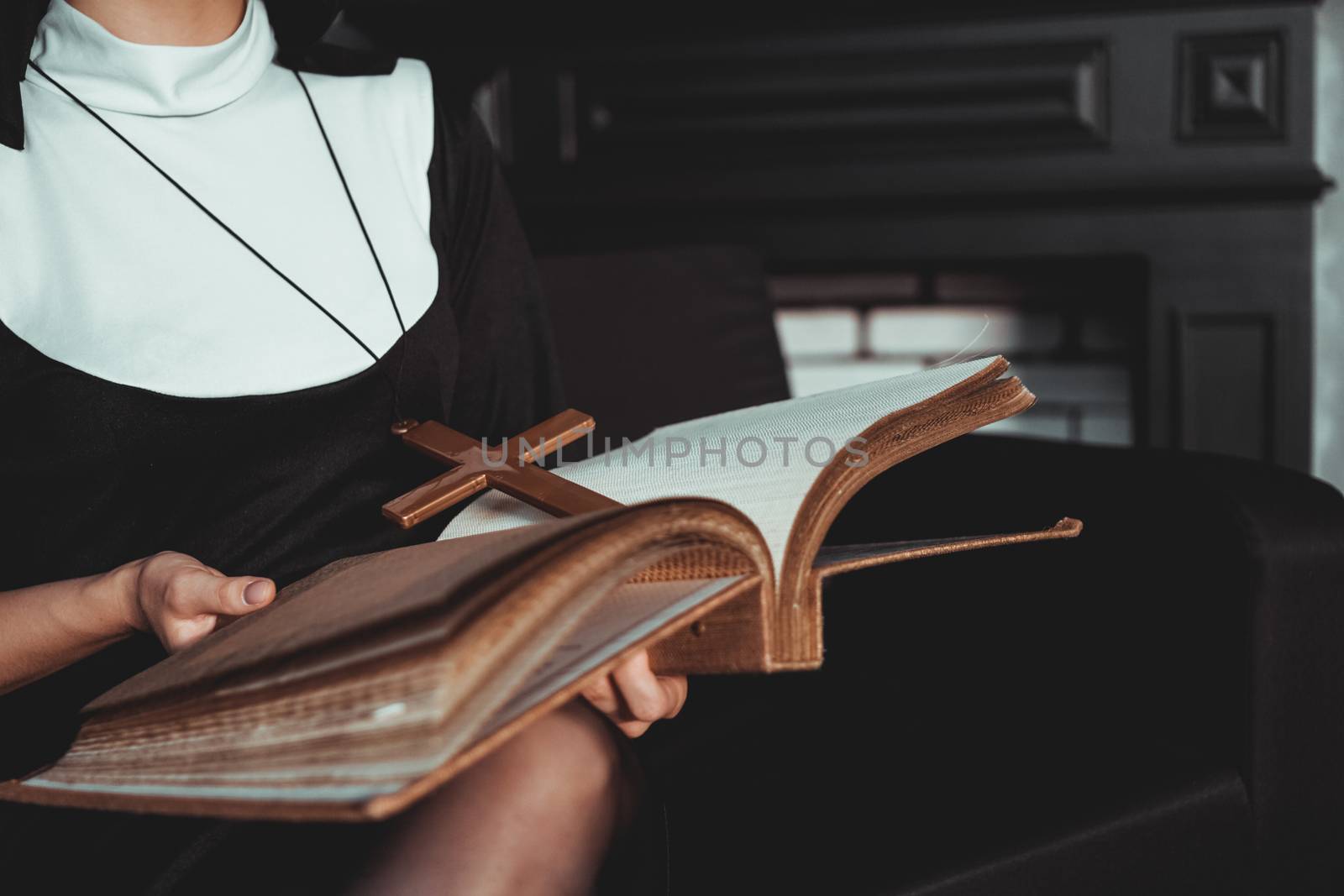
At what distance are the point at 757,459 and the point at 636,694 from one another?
0.42ft

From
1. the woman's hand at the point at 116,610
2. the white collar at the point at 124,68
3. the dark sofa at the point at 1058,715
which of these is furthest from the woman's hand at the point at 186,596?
the white collar at the point at 124,68

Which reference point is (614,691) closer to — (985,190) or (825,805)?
(825,805)

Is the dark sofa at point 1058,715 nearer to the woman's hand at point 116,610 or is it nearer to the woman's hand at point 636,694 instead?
the woman's hand at point 636,694

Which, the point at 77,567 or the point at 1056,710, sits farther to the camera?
the point at 1056,710

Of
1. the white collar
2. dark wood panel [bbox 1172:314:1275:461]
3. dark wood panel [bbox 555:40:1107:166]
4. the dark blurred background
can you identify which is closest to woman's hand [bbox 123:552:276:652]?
the white collar

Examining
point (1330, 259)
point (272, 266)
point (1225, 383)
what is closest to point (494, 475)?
point (272, 266)

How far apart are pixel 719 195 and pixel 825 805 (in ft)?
3.34

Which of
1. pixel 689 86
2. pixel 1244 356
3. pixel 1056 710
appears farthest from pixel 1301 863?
pixel 689 86

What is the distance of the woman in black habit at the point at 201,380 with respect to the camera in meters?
0.54

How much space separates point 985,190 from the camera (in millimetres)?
1470

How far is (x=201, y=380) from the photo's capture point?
69 cm

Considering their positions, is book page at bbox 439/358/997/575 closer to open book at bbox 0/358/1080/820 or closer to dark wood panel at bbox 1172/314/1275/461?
open book at bbox 0/358/1080/820

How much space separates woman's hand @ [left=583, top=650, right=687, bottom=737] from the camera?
0.52 metres

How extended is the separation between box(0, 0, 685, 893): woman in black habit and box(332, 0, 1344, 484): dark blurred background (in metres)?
0.62
